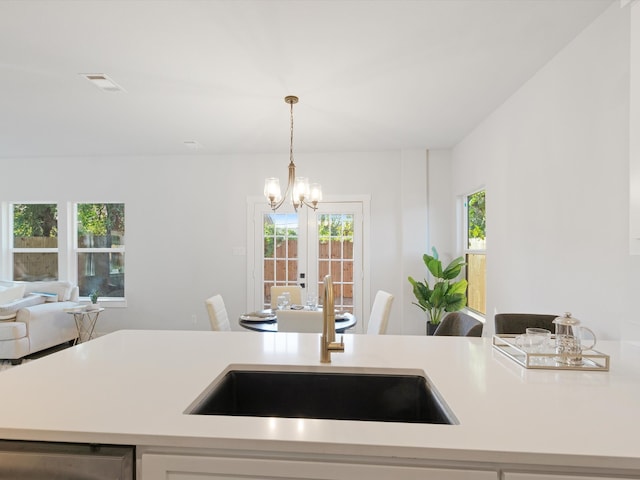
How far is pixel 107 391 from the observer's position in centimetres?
97

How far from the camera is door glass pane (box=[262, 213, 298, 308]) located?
4992 mm

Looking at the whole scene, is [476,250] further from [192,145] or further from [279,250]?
[192,145]

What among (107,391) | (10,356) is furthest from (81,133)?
(107,391)

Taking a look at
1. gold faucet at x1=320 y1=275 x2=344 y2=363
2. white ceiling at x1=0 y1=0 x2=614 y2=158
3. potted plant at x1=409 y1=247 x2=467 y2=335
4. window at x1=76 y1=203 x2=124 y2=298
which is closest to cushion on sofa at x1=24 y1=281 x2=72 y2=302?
window at x1=76 y1=203 x2=124 y2=298

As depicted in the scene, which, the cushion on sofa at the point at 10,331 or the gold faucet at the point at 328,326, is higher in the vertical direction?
the gold faucet at the point at 328,326

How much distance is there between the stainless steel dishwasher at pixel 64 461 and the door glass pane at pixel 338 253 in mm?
4162

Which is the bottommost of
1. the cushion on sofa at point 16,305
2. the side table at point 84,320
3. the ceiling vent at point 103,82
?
the side table at point 84,320

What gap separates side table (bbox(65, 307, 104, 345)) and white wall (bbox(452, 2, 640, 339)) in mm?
4773

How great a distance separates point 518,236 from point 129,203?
4989 millimetres

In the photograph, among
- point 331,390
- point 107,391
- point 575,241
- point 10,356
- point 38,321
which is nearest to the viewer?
point 107,391

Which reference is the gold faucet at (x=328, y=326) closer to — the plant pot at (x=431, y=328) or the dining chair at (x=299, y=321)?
the dining chair at (x=299, y=321)

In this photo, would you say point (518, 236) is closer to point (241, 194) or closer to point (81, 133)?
point (241, 194)

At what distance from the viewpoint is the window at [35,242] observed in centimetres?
527

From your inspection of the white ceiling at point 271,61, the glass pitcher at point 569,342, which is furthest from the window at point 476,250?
the glass pitcher at point 569,342
